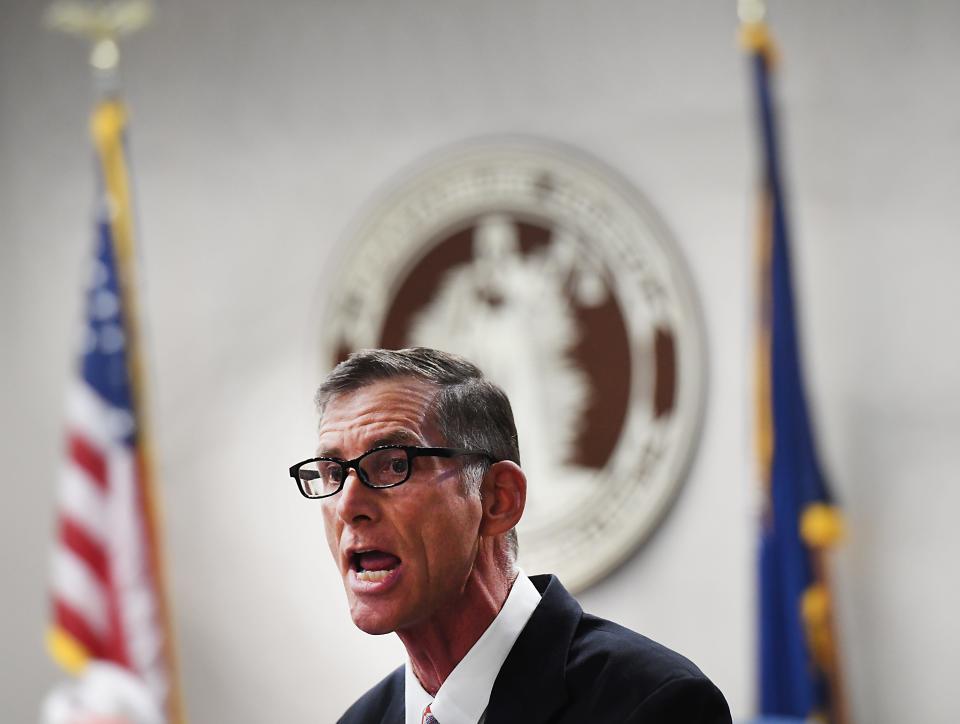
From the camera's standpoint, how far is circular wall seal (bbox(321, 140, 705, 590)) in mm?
4051

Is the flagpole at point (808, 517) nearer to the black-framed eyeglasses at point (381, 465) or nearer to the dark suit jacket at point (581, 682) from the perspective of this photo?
the dark suit jacket at point (581, 682)

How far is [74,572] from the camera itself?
4145mm

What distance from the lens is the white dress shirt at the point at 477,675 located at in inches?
43.4

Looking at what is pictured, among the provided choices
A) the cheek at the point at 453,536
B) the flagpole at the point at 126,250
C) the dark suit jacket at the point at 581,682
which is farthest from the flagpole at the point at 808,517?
the cheek at the point at 453,536

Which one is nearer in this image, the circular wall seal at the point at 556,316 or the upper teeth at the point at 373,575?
the upper teeth at the point at 373,575

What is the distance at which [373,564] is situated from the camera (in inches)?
40.7

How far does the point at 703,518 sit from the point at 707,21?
1.58 metres

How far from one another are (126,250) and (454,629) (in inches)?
139

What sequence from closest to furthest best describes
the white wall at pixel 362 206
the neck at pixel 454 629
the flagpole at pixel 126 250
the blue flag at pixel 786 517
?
the neck at pixel 454 629, the blue flag at pixel 786 517, the white wall at pixel 362 206, the flagpole at pixel 126 250

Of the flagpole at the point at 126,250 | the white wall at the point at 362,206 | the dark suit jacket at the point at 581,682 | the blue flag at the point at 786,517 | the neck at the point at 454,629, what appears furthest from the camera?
the flagpole at the point at 126,250

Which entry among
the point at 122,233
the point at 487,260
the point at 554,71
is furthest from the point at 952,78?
the point at 122,233

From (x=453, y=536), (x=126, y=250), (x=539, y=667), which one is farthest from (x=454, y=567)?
(x=126, y=250)

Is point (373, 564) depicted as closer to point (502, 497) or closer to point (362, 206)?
point (502, 497)

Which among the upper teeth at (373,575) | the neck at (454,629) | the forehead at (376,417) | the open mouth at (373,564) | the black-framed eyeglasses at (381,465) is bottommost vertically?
the neck at (454,629)
